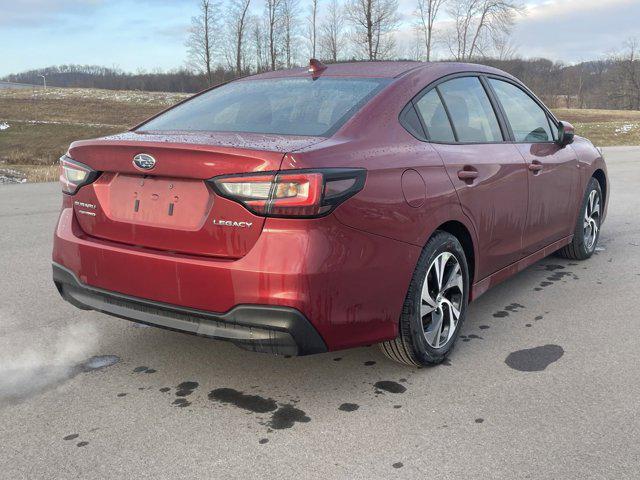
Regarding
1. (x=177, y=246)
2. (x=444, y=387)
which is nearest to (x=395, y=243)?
(x=444, y=387)

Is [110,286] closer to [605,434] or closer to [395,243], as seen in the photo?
[395,243]

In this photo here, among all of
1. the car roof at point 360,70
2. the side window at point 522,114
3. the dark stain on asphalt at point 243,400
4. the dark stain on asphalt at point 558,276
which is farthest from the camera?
the dark stain on asphalt at point 558,276

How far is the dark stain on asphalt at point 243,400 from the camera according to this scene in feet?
9.32

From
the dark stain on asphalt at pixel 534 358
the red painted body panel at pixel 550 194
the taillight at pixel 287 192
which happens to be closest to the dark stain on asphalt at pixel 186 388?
the taillight at pixel 287 192

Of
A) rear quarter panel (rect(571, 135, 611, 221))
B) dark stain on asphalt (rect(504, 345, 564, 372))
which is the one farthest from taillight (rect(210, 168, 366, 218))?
rear quarter panel (rect(571, 135, 611, 221))

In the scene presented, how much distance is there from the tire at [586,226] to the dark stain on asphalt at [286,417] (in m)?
3.31

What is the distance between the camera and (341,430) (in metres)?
2.64

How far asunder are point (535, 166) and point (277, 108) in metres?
1.87

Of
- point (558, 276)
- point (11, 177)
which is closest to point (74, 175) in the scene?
point (558, 276)

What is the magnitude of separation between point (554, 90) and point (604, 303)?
279 feet

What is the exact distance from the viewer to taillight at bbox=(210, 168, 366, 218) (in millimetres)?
2482

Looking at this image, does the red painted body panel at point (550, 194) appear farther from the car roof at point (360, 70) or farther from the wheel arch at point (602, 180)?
the car roof at point (360, 70)

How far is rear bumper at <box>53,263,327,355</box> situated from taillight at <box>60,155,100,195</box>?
568 millimetres

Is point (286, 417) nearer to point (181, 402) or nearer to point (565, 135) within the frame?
point (181, 402)
